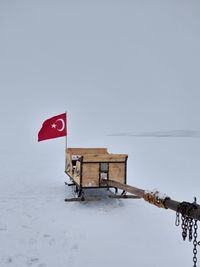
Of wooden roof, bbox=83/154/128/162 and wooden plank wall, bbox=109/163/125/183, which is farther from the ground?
wooden roof, bbox=83/154/128/162

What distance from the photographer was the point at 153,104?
188 meters

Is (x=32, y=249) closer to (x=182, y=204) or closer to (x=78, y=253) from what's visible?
(x=78, y=253)

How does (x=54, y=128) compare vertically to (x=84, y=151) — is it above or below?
above

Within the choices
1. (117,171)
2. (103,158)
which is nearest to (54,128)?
(103,158)

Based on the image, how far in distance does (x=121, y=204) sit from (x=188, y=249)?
3.47 m

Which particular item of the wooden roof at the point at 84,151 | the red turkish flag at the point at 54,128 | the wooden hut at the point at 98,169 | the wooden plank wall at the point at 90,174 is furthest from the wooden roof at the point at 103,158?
the red turkish flag at the point at 54,128

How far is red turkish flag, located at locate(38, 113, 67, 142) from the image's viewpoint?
40.9 feet

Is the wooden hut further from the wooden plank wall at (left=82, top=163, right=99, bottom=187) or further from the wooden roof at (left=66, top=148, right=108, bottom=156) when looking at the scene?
the wooden roof at (left=66, top=148, right=108, bottom=156)

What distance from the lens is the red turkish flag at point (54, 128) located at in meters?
12.5

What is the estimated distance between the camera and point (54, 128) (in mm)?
12586

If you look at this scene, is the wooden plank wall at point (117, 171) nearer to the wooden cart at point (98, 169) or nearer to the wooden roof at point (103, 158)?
the wooden cart at point (98, 169)

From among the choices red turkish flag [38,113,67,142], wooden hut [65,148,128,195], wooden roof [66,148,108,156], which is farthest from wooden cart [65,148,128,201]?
red turkish flag [38,113,67,142]

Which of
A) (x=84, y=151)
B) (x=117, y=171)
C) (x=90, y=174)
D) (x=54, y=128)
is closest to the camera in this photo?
(x=90, y=174)

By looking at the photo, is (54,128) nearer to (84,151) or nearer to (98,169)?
(84,151)
